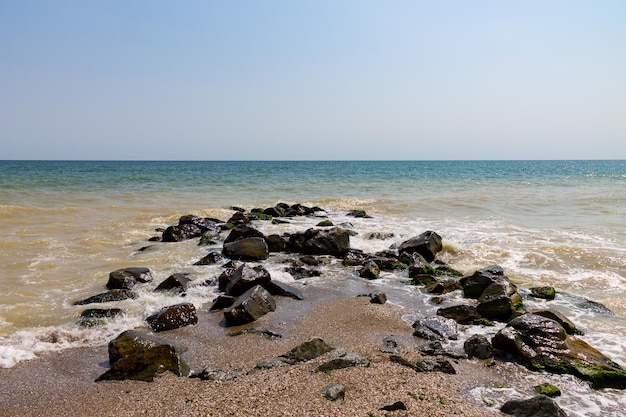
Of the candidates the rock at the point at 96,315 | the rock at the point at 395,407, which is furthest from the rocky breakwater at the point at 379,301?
the rock at the point at 96,315

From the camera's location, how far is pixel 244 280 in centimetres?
960

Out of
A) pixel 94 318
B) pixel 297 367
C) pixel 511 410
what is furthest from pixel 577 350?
pixel 94 318

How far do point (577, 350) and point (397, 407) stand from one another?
3593 mm

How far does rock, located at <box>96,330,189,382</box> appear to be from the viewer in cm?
588

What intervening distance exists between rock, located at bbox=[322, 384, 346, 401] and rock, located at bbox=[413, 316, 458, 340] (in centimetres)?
271

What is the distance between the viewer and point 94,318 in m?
8.09

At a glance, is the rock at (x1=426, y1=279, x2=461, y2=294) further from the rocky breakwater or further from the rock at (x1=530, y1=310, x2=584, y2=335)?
the rock at (x1=530, y1=310, x2=584, y2=335)

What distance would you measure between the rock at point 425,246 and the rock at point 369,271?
2.24 meters

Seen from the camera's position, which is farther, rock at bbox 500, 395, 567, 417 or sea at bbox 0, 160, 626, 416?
sea at bbox 0, 160, 626, 416

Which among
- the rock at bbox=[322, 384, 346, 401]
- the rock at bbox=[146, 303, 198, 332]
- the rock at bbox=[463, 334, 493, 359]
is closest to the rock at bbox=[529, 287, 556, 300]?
the rock at bbox=[463, 334, 493, 359]

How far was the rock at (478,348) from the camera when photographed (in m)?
6.69

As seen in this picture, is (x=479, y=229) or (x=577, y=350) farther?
(x=479, y=229)

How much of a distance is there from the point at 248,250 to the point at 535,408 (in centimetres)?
947

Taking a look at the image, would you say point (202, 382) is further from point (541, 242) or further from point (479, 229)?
point (479, 229)
